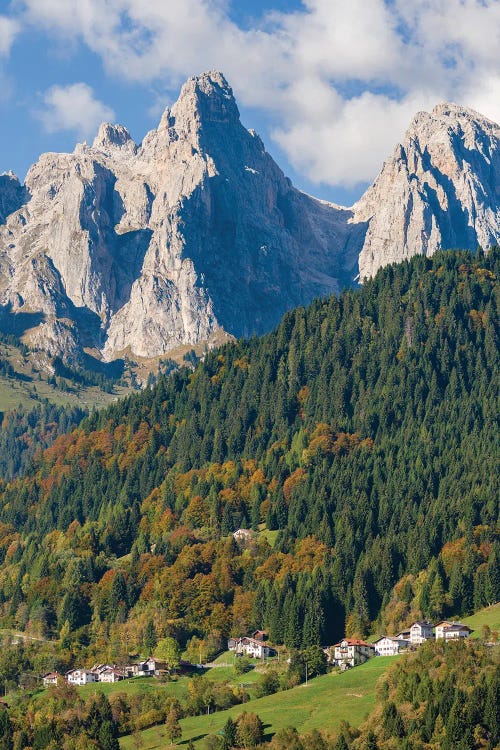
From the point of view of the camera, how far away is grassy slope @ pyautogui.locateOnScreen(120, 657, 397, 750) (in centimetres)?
17288

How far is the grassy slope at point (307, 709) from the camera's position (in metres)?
173

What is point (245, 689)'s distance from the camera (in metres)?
199

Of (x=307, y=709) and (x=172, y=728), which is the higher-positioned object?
(x=307, y=709)

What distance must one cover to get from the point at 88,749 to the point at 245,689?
32285 mm

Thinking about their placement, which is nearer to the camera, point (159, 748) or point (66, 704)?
point (159, 748)

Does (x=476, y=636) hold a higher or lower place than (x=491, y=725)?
higher

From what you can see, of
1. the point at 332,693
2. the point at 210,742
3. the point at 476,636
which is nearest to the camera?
the point at 210,742

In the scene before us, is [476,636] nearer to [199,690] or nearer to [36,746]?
[199,690]

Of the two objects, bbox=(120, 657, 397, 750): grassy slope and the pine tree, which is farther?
the pine tree

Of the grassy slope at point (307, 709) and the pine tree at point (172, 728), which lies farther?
the pine tree at point (172, 728)

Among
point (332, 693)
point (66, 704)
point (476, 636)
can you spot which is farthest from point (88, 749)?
point (476, 636)

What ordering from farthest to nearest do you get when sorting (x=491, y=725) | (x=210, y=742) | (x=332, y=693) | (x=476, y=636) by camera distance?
(x=476, y=636)
(x=332, y=693)
(x=210, y=742)
(x=491, y=725)

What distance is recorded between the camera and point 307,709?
590ft

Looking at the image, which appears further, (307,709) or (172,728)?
(307,709)
